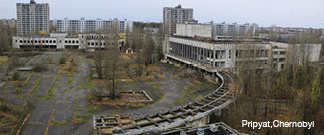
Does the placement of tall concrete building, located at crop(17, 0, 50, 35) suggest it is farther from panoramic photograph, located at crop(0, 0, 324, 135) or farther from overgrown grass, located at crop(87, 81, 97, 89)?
overgrown grass, located at crop(87, 81, 97, 89)

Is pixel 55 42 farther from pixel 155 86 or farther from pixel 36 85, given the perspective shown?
pixel 155 86

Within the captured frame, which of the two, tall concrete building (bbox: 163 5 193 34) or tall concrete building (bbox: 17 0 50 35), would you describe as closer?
tall concrete building (bbox: 17 0 50 35)

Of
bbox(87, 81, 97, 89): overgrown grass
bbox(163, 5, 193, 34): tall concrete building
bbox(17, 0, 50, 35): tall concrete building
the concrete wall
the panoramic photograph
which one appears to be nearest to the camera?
the panoramic photograph

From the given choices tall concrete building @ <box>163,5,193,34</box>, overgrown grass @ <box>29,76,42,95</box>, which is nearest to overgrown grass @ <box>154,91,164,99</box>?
overgrown grass @ <box>29,76,42,95</box>

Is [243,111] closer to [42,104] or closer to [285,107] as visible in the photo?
[285,107]

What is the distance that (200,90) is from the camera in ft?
76.3

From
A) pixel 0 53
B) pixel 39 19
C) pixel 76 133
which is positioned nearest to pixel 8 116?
pixel 76 133

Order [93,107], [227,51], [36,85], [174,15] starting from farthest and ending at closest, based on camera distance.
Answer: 1. [174,15]
2. [227,51]
3. [36,85]
4. [93,107]

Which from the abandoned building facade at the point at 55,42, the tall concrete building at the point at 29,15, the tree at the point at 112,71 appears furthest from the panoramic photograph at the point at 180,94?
the tall concrete building at the point at 29,15

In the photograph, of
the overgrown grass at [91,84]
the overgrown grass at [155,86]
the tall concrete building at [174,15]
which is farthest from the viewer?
the tall concrete building at [174,15]

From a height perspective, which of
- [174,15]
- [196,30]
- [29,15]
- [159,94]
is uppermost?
[174,15]

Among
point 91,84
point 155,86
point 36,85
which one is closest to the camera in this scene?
point 36,85

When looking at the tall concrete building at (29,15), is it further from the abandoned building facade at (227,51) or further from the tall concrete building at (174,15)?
the abandoned building facade at (227,51)

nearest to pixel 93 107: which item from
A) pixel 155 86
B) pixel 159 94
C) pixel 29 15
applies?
pixel 159 94
